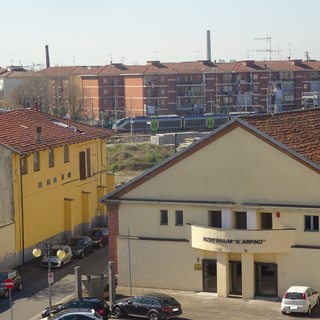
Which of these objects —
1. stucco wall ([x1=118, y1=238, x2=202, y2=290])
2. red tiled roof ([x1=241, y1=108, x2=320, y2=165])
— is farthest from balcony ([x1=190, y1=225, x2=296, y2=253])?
red tiled roof ([x1=241, y1=108, x2=320, y2=165])

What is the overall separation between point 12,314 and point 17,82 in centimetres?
13131

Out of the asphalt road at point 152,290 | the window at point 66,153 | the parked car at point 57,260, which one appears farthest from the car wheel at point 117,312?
the window at point 66,153

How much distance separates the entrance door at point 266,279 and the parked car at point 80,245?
1241cm

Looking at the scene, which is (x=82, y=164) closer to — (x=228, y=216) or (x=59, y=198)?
(x=59, y=198)

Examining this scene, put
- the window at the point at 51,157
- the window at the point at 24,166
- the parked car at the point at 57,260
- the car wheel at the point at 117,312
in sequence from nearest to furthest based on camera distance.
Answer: the car wheel at the point at 117,312 < the parked car at the point at 57,260 < the window at the point at 24,166 < the window at the point at 51,157

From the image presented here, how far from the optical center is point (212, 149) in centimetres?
3800

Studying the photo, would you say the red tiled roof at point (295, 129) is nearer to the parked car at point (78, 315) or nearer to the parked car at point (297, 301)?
the parked car at point (297, 301)

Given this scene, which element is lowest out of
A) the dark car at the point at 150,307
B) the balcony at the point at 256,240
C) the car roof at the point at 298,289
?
the dark car at the point at 150,307

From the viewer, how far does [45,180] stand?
48469 mm

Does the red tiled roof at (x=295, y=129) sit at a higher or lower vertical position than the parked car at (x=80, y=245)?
higher

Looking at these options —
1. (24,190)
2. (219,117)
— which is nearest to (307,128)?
(24,190)

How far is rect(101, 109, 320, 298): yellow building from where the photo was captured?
120ft

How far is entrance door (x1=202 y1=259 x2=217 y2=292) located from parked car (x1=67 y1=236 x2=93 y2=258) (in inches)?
399

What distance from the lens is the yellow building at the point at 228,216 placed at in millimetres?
36562
